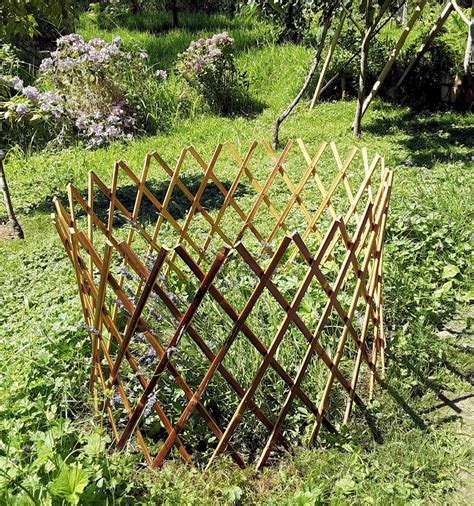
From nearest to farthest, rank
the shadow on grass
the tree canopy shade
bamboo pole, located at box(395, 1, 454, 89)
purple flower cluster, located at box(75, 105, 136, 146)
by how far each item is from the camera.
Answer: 1. the tree canopy shade
2. the shadow on grass
3. bamboo pole, located at box(395, 1, 454, 89)
4. purple flower cluster, located at box(75, 105, 136, 146)

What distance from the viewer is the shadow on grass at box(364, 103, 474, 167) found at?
20.1 feet

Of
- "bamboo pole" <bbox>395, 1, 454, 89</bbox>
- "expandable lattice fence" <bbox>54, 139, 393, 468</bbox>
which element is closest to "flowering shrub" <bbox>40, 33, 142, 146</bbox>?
"bamboo pole" <bbox>395, 1, 454, 89</bbox>

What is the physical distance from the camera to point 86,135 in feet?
24.9

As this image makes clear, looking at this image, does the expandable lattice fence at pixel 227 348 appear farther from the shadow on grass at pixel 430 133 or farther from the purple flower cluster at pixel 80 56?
the purple flower cluster at pixel 80 56

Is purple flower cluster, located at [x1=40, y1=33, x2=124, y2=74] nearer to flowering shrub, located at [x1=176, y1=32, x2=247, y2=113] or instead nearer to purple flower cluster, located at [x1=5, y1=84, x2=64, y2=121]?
flowering shrub, located at [x1=176, y1=32, x2=247, y2=113]

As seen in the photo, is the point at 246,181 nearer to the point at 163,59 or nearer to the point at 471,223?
the point at 471,223

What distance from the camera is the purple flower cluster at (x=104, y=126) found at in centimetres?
747

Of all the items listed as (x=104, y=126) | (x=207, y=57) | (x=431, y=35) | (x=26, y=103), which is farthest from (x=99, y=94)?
(x=431, y=35)

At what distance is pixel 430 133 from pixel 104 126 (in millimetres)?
4227

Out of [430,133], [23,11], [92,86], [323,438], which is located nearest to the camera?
[323,438]

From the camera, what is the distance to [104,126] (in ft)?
25.2

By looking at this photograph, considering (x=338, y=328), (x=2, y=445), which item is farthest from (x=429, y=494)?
(x=2, y=445)

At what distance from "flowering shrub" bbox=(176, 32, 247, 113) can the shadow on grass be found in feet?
7.33

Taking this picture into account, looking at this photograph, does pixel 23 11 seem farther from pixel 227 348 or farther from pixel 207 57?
pixel 207 57
